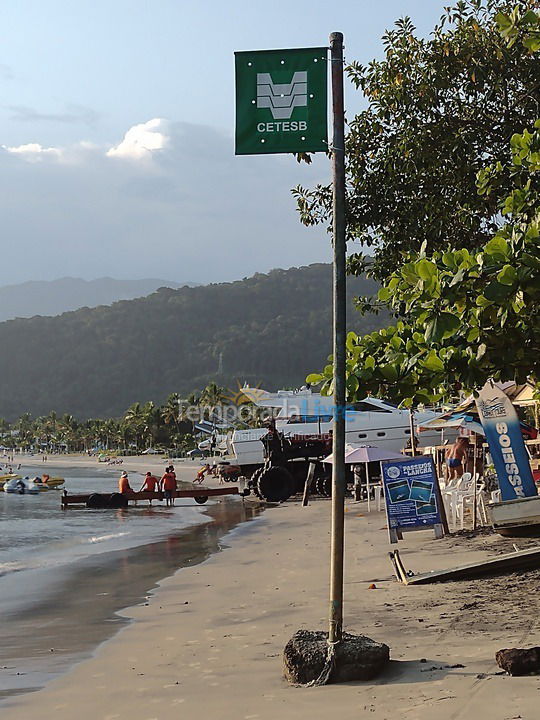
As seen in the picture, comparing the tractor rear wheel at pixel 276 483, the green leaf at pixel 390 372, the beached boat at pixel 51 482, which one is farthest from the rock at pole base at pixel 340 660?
the beached boat at pixel 51 482

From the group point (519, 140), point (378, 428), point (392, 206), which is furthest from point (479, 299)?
point (378, 428)

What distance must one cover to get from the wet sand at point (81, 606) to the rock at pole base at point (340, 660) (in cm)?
239

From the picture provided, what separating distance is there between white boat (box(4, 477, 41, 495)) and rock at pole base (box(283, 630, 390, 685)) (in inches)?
1735

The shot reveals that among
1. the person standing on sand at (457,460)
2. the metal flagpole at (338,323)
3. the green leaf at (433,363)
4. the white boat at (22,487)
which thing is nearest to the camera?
the green leaf at (433,363)

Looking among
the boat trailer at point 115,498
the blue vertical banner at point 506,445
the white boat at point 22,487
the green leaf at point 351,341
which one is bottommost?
the white boat at point 22,487

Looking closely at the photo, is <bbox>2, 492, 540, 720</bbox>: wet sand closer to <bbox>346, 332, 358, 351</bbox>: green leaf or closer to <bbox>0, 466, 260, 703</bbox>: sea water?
<bbox>0, 466, 260, 703</bbox>: sea water

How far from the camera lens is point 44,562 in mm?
16906

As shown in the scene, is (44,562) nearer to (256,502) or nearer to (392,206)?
(392,206)

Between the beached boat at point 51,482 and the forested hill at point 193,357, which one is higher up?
the forested hill at point 193,357

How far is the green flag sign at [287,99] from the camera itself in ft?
20.4

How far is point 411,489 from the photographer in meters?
12.6

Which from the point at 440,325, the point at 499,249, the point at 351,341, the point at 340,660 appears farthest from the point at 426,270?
the point at 340,660

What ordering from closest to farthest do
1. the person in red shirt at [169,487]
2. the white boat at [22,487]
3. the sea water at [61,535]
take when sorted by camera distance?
the sea water at [61,535], the person in red shirt at [169,487], the white boat at [22,487]

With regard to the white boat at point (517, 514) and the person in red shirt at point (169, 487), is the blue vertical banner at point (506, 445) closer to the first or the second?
the white boat at point (517, 514)
